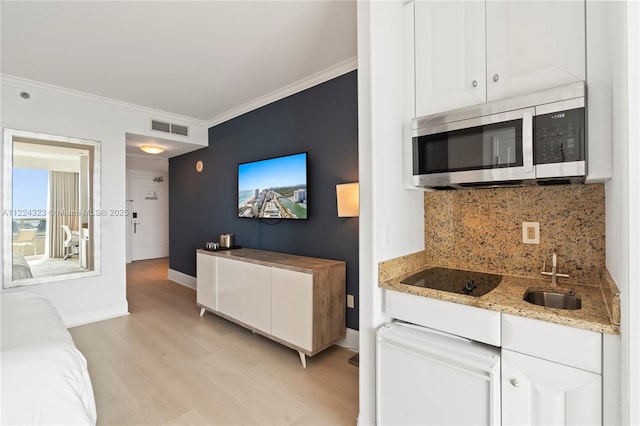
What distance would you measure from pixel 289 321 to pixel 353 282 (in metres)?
0.66

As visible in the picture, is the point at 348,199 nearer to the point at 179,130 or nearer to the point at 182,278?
the point at 179,130

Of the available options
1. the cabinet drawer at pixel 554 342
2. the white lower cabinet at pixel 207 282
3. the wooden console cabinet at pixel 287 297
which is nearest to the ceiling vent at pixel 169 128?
the white lower cabinet at pixel 207 282

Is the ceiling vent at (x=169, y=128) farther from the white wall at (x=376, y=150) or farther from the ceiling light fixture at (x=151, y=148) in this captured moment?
the white wall at (x=376, y=150)

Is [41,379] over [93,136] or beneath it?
beneath

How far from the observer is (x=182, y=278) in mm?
5137

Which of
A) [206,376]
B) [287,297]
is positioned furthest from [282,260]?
[206,376]

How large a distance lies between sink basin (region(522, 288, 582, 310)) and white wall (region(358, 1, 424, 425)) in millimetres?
712

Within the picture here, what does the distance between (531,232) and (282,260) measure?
1963 millimetres

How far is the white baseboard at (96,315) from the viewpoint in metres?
3.38

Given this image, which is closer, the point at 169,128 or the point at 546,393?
the point at 546,393

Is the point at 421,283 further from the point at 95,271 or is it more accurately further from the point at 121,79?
the point at 95,271

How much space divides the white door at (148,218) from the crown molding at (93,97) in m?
4.12

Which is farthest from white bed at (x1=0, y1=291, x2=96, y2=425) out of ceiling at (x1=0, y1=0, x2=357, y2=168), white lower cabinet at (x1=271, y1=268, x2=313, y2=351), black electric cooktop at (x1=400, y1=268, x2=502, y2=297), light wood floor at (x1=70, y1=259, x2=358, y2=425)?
ceiling at (x1=0, y1=0, x2=357, y2=168)

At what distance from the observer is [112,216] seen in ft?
12.2
